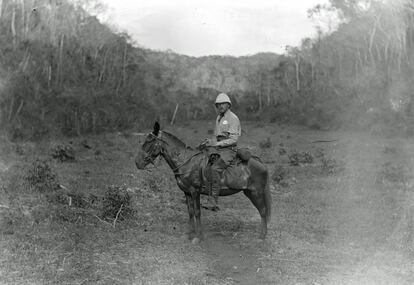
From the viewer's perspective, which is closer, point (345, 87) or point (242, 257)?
point (242, 257)

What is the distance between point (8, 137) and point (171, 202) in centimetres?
2090

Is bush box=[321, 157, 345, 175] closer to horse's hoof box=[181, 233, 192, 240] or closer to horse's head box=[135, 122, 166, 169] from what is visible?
horse's hoof box=[181, 233, 192, 240]

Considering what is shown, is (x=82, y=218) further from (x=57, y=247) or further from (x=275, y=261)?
(x=275, y=261)

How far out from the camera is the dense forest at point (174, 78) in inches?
1521

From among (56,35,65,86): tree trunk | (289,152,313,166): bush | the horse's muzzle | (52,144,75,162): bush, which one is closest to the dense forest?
(56,35,65,86): tree trunk

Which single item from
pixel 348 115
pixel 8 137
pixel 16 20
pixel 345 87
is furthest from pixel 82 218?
pixel 345 87

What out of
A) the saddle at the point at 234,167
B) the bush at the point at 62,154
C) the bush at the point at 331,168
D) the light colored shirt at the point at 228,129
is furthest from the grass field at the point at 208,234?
the bush at the point at 62,154

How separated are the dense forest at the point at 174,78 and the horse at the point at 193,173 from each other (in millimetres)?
25534

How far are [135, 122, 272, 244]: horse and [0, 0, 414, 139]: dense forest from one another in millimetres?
25534

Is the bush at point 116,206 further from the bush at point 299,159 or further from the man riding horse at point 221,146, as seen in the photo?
the bush at point 299,159

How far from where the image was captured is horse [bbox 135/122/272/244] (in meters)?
9.84

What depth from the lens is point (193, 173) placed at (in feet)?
32.4

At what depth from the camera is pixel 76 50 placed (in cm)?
5078

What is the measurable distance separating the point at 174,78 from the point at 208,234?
6291 centimetres
